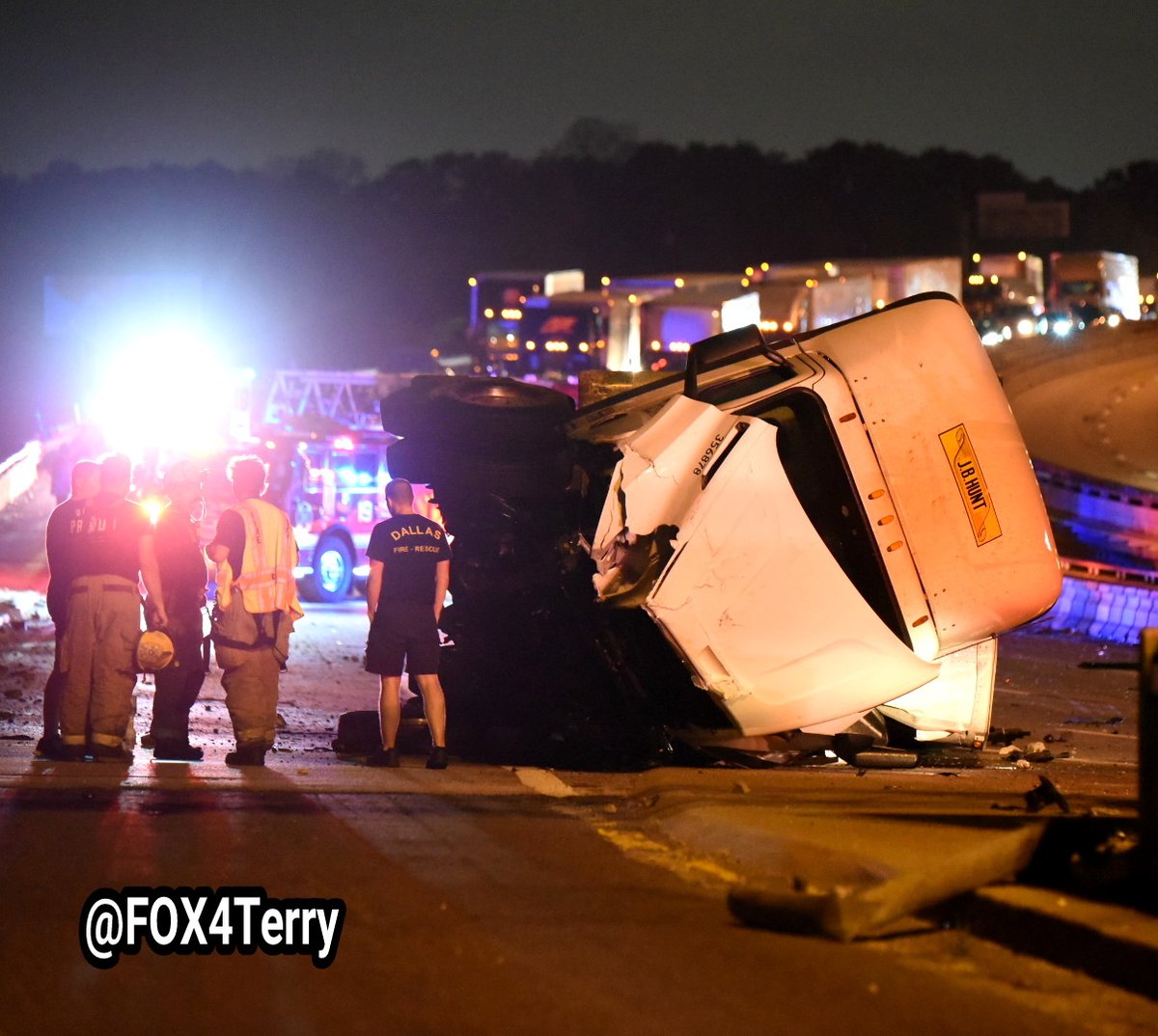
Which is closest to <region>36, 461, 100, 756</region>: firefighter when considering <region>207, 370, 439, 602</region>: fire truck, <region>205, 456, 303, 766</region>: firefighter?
<region>205, 456, 303, 766</region>: firefighter

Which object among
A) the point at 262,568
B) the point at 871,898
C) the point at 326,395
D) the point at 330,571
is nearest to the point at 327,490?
the point at 330,571

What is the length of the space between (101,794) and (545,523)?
9.43 feet

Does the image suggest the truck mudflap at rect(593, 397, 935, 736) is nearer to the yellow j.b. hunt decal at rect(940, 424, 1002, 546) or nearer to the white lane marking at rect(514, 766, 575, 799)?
the yellow j.b. hunt decal at rect(940, 424, 1002, 546)

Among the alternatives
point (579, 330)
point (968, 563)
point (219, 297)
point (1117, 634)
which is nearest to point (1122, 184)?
point (219, 297)

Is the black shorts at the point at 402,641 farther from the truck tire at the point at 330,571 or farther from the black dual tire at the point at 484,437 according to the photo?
the truck tire at the point at 330,571

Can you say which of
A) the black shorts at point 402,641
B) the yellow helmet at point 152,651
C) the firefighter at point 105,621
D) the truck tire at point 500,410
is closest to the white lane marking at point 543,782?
the black shorts at point 402,641

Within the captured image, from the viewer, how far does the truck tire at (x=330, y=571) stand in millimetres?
20078

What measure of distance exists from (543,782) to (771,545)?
1756mm

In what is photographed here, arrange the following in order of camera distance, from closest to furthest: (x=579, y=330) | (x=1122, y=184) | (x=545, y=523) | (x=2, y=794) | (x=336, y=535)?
(x=2, y=794)
(x=545, y=523)
(x=336, y=535)
(x=579, y=330)
(x=1122, y=184)

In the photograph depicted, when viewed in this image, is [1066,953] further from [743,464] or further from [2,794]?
[2,794]

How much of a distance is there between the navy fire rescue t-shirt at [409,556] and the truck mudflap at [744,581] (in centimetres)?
111

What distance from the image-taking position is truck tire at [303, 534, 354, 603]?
2008 cm

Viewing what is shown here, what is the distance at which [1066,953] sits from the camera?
15.2ft

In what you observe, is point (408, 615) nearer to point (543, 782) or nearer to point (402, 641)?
point (402, 641)
